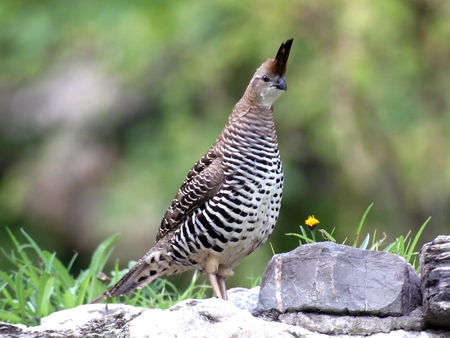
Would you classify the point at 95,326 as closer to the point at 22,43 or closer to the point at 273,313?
the point at 273,313

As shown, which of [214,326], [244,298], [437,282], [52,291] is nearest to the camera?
[214,326]

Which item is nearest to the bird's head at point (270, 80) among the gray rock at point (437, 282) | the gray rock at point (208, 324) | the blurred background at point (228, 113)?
the gray rock at point (437, 282)

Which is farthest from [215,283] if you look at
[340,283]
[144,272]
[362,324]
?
[362,324]

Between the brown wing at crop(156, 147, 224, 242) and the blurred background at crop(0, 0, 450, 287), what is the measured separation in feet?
8.83

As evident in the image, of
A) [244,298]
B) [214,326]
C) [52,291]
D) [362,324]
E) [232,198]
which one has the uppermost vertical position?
[232,198]

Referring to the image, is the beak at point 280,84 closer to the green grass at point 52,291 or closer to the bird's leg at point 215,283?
the bird's leg at point 215,283

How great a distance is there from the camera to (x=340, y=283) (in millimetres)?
3828

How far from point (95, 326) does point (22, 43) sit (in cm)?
801

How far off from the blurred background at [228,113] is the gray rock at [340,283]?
3808 millimetres

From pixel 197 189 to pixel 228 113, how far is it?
414 cm

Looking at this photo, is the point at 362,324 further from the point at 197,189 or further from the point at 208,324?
the point at 197,189

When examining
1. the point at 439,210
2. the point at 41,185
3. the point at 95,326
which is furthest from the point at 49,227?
the point at 95,326

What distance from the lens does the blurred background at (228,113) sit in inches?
325

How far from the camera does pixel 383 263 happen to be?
3.90 meters
